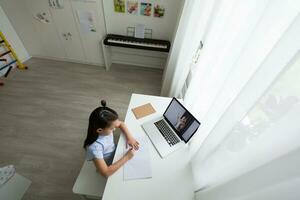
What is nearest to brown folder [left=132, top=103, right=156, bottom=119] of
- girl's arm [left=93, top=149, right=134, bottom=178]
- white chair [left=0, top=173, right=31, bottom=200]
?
girl's arm [left=93, top=149, right=134, bottom=178]

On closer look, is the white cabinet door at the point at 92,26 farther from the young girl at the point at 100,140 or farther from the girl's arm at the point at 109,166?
the girl's arm at the point at 109,166

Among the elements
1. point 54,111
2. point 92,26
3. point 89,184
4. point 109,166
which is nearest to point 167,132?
point 109,166

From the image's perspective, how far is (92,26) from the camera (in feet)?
8.54

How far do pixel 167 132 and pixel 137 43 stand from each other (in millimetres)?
1953

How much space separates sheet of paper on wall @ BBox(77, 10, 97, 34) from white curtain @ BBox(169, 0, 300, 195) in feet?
7.27

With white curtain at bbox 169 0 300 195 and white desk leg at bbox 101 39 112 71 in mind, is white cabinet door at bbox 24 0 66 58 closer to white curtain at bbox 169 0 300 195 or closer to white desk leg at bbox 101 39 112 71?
white desk leg at bbox 101 39 112 71

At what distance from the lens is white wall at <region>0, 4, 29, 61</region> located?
255cm

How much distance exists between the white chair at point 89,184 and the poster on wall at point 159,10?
97.1 inches

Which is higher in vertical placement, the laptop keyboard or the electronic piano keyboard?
the laptop keyboard

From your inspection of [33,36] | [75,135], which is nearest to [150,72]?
[75,135]

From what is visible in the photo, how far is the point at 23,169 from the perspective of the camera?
64.1 inches

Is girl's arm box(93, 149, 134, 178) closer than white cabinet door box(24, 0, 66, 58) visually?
Yes

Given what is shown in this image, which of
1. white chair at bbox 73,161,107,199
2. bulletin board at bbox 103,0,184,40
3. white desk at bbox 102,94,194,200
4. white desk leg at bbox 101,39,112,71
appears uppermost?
bulletin board at bbox 103,0,184,40

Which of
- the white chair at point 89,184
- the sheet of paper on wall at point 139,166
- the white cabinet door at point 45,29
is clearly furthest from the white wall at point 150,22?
the white chair at point 89,184
